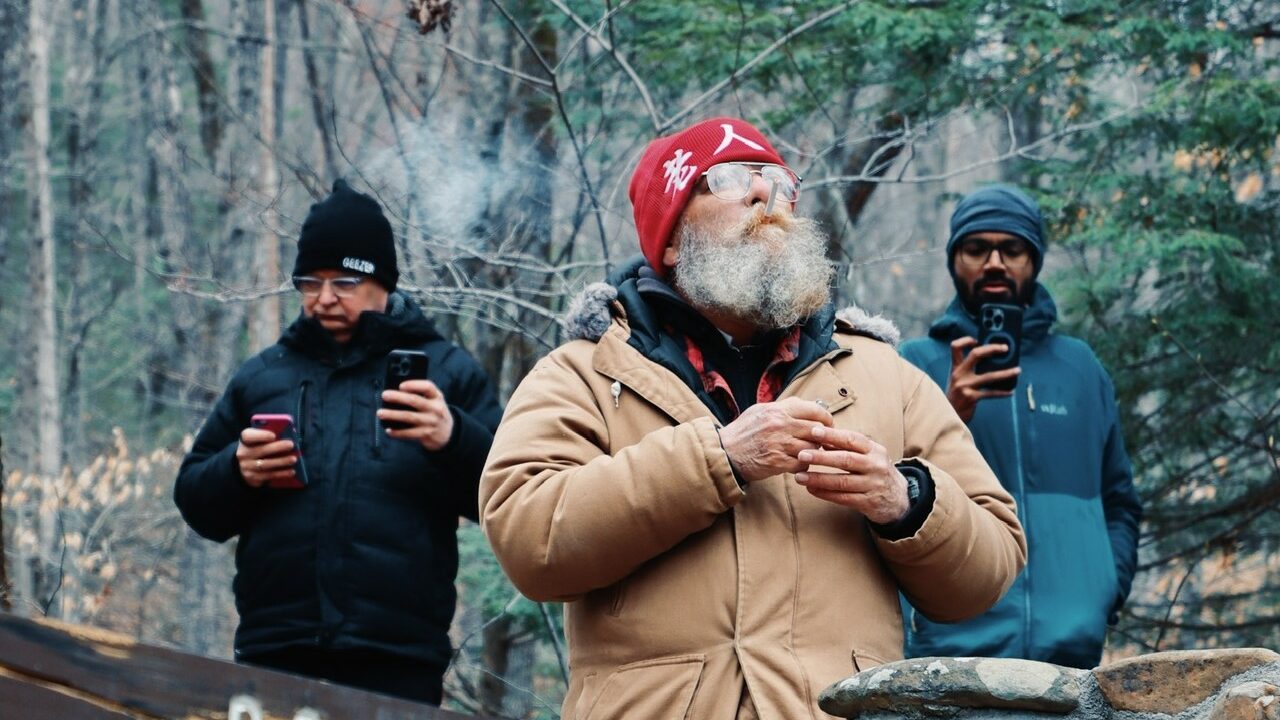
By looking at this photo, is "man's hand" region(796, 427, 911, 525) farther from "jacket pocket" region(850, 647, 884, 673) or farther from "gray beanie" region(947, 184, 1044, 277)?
"gray beanie" region(947, 184, 1044, 277)

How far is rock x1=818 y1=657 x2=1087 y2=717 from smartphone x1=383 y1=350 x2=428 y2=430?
240cm

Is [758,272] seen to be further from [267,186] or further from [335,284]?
[267,186]

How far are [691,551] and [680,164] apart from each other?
1.17 m

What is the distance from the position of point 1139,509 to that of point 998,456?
740mm

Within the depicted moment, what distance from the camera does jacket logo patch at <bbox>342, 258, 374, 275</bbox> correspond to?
507cm

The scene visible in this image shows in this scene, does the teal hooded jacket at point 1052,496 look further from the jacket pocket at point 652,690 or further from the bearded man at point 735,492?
the jacket pocket at point 652,690

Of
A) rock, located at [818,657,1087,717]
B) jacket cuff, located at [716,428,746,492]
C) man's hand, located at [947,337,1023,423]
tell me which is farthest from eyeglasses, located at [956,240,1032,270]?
rock, located at [818,657,1087,717]

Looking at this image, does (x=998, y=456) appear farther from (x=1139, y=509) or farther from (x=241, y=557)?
(x=241, y=557)

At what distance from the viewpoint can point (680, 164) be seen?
13.3 ft

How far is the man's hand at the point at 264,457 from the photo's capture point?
4.58 m

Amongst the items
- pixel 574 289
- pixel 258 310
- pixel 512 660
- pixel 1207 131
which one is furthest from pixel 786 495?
pixel 258 310

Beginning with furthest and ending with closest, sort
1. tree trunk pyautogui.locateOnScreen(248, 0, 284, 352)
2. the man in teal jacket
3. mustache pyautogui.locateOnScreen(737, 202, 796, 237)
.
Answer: tree trunk pyautogui.locateOnScreen(248, 0, 284, 352), the man in teal jacket, mustache pyautogui.locateOnScreen(737, 202, 796, 237)

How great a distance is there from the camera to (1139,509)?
5.34 metres

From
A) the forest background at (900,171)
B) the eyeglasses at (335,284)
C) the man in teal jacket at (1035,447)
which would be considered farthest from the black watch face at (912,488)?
the forest background at (900,171)
